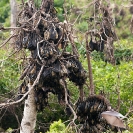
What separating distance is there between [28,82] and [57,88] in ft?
1.09

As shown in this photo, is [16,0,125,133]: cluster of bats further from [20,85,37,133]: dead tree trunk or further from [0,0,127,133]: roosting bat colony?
[20,85,37,133]: dead tree trunk

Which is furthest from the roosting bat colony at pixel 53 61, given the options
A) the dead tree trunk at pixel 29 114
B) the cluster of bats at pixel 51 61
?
the dead tree trunk at pixel 29 114

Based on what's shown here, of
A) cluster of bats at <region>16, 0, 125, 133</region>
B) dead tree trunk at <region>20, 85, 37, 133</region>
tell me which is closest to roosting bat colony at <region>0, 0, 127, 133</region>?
cluster of bats at <region>16, 0, 125, 133</region>

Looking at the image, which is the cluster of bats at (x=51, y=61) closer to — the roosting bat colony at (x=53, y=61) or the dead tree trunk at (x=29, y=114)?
the roosting bat colony at (x=53, y=61)

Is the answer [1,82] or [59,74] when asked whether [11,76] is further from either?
[59,74]

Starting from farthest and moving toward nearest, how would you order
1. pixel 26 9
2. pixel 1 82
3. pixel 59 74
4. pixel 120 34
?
pixel 120 34 < pixel 1 82 < pixel 26 9 < pixel 59 74

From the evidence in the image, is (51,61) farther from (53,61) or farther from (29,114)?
(29,114)

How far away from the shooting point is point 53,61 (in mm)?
3855

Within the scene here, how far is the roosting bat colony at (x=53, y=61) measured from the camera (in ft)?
12.6

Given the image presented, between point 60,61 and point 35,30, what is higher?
point 35,30

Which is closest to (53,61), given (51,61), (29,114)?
(51,61)

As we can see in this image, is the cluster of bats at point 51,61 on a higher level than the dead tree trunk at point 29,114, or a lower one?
higher

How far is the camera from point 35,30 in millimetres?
3873

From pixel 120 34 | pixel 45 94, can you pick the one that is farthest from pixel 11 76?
pixel 120 34
